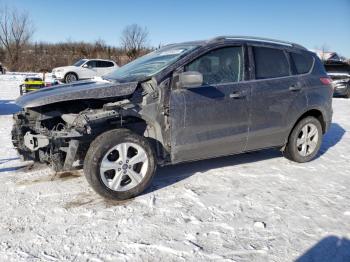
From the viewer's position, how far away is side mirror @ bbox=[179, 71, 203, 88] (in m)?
3.75

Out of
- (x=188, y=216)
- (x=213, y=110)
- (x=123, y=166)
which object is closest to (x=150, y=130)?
(x=123, y=166)

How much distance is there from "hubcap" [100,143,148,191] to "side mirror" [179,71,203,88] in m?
0.86

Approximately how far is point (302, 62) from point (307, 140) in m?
1.16

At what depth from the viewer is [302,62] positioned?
5.12 meters

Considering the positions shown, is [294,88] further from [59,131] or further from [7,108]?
[7,108]

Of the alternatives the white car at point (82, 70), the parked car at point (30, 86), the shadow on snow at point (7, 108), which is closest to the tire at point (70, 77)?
the white car at point (82, 70)

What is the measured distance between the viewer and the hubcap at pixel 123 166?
365cm

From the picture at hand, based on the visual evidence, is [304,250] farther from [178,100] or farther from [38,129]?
[38,129]

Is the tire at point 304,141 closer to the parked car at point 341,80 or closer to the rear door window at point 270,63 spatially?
the rear door window at point 270,63

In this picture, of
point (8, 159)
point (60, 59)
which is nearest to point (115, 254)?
point (8, 159)

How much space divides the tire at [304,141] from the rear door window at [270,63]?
814 mm

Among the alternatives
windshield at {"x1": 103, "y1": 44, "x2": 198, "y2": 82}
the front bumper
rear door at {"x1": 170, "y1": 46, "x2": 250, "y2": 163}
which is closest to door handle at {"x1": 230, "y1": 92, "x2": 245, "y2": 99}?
rear door at {"x1": 170, "y1": 46, "x2": 250, "y2": 163}

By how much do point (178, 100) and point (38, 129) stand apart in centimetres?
159

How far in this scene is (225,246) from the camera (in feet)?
9.61
